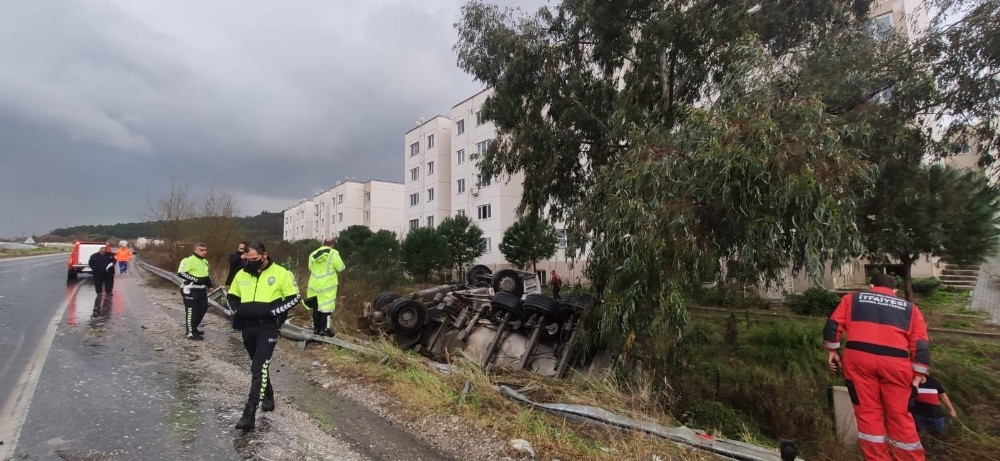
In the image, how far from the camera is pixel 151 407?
481 cm

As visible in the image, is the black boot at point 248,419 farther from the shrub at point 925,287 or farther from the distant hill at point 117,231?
the distant hill at point 117,231

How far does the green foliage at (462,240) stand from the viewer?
32.8 m

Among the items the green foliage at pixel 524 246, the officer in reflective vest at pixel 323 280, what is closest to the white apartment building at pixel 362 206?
the green foliage at pixel 524 246

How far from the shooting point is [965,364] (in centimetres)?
908

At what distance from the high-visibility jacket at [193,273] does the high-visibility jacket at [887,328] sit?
29.7 feet

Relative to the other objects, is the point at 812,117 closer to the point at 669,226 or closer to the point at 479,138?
the point at 669,226

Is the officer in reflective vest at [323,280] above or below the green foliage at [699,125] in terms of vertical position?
below

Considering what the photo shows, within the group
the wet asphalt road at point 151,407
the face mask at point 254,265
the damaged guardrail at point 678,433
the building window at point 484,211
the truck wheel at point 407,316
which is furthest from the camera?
the building window at point 484,211

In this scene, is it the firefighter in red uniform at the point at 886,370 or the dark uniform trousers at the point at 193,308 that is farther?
the dark uniform trousers at the point at 193,308

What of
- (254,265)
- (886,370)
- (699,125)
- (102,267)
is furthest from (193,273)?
(886,370)

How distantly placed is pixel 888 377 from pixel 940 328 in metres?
10.3

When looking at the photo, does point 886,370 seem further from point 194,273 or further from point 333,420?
point 194,273

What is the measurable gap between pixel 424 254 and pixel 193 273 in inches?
844

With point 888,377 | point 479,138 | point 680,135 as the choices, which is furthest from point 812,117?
point 479,138
